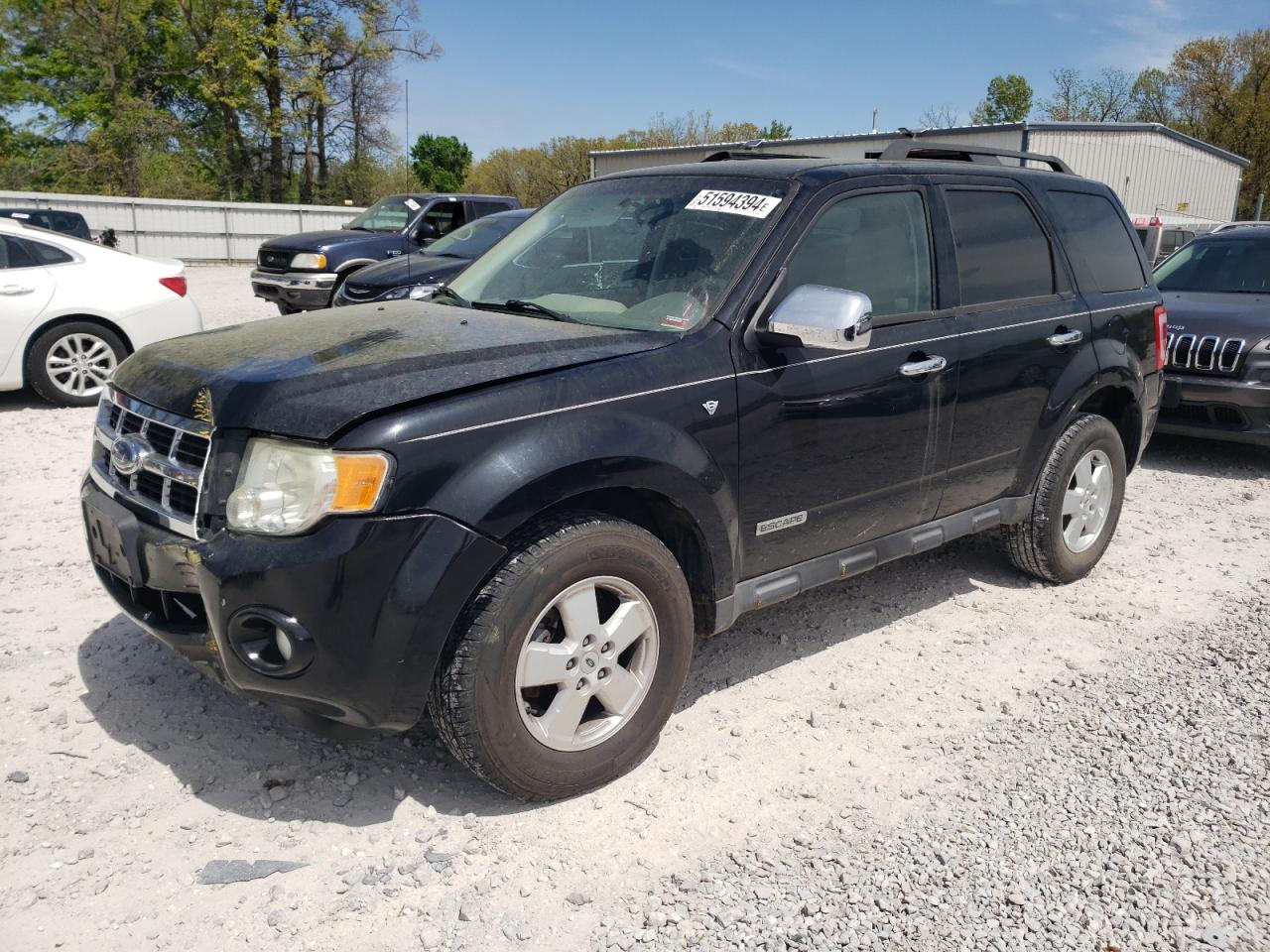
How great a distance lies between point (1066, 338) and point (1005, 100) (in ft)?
242

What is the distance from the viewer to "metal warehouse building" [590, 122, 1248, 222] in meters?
26.5

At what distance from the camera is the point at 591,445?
9.77 feet

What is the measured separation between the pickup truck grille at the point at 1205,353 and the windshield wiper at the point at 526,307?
5.85 m

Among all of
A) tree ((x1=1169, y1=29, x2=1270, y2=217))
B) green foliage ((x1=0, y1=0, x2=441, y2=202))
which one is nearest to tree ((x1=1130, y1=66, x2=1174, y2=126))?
tree ((x1=1169, y1=29, x2=1270, y2=217))

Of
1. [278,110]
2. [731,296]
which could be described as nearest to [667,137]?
[278,110]

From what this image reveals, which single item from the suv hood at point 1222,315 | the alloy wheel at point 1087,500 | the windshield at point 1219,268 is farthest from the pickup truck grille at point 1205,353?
the alloy wheel at point 1087,500

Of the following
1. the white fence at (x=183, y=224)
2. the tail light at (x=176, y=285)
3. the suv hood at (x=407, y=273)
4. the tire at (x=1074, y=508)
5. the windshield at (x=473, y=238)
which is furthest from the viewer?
the white fence at (x=183, y=224)

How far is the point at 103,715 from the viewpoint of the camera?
3604mm

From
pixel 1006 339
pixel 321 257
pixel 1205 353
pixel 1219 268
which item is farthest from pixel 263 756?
pixel 321 257

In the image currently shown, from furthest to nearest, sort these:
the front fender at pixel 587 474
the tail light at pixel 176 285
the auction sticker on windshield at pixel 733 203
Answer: the tail light at pixel 176 285
the auction sticker on windshield at pixel 733 203
the front fender at pixel 587 474

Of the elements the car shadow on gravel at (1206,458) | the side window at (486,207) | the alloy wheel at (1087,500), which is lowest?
the car shadow on gravel at (1206,458)

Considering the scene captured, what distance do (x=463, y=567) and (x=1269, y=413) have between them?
269 inches

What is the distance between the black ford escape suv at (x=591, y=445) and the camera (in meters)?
2.71

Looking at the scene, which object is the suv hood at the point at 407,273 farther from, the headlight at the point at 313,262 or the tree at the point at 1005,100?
the tree at the point at 1005,100
